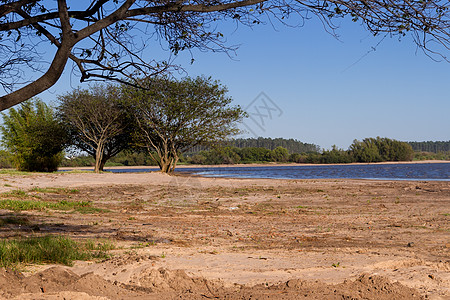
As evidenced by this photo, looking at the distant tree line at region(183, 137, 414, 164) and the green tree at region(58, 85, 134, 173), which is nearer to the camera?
the green tree at region(58, 85, 134, 173)

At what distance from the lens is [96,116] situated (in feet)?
124

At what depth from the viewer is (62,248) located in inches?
236

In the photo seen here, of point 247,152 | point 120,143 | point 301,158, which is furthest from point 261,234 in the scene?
point 301,158

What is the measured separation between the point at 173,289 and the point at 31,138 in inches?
1605

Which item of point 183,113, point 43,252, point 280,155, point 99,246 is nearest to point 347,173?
point 183,113

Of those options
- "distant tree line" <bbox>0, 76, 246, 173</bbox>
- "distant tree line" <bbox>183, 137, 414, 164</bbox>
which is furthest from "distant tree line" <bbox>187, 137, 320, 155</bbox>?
"distant tree line" <bbox>0, 76, 246, 173</bbox>

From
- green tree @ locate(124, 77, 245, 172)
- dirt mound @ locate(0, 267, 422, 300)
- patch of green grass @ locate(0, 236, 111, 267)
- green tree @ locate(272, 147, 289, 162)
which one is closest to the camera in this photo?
dirt mound @ locate(0, 267, 422, 300)

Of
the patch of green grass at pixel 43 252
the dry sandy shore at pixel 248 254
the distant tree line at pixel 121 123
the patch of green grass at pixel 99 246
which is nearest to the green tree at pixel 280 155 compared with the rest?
the distant tree line at pixel 121 123

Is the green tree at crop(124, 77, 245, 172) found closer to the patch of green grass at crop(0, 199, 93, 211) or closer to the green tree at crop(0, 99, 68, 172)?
the green tree at crop(0, 99, 68, 172)

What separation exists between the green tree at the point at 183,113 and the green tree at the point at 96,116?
5.75 ft

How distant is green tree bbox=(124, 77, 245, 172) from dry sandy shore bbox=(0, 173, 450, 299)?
950 inches

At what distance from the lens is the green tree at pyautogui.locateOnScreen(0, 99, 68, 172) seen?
41062 millimetres

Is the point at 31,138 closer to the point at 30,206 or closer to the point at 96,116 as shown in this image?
the point at 96,116

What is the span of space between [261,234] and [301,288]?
4.42 meters
